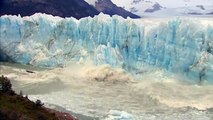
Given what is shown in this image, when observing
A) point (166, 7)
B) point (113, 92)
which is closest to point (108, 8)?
point (166, 7)

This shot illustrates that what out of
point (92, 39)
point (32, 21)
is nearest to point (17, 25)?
point (32, 21)

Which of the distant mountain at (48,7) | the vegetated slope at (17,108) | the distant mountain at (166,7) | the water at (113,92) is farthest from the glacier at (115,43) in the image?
the distant mountain at (166,7)

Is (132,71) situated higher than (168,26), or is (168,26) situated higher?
(168,26)

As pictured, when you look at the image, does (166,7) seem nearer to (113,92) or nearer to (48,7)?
(48,7)

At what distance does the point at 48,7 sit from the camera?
1902 inches

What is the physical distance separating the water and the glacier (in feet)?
1.82

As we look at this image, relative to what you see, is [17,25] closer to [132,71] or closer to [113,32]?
[113,32]

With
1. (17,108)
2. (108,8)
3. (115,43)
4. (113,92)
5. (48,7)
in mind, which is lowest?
(113,92)

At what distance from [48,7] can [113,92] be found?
1130 inches

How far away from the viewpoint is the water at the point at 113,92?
1791 cm

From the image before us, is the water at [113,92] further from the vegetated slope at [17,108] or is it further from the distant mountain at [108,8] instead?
the distant mountain at [108,8]

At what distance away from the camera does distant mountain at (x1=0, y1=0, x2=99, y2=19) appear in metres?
45.4

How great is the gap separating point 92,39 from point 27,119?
42.5ft

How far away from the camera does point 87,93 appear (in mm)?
20375
